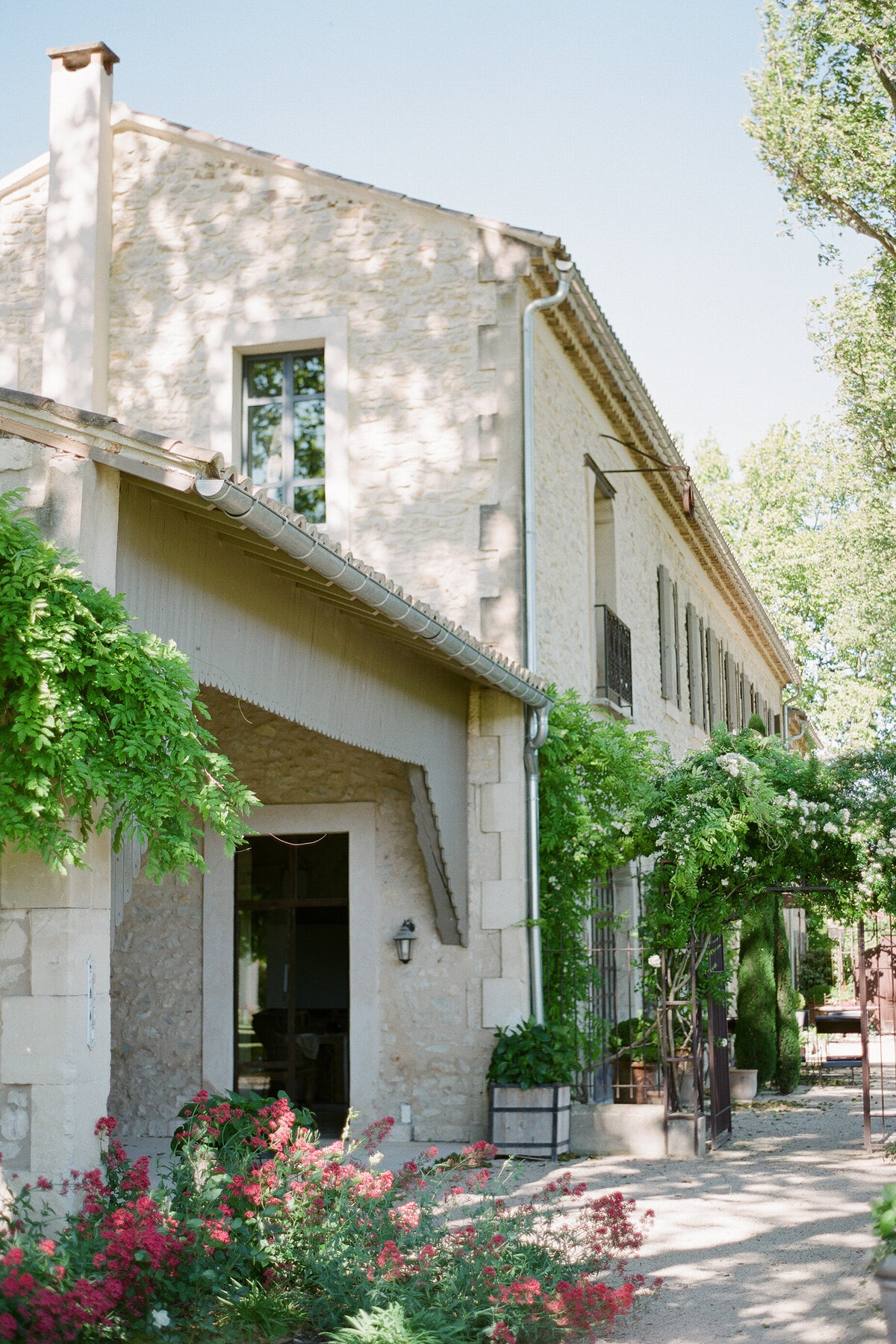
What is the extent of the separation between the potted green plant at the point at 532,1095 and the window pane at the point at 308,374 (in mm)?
5103

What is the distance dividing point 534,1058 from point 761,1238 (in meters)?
2.59

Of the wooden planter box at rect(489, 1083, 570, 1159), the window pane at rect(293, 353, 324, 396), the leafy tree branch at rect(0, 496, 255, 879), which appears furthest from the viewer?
the window pane at rect(293, 353, 324, 396)

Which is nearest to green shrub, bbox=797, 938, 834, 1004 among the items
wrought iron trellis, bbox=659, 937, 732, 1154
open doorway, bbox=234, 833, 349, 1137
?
wrought iron trellis, bbox=659, 937, 732, 1154

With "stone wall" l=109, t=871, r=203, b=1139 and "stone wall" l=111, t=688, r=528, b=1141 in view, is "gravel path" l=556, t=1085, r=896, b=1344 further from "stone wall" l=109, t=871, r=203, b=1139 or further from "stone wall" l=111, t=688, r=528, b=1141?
"stone wall" l=109, t=871, r=203, b=1139

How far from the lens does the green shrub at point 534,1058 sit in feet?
29.0

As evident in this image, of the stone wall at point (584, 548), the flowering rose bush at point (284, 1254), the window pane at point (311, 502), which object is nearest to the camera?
the flowering rose bush at point (284, 1254)

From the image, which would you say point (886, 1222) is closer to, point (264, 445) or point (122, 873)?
point (122, 873)

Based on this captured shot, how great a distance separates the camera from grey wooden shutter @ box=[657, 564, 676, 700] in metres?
15.5

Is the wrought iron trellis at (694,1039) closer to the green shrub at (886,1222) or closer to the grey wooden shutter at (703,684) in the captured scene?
the green shrub at (886,1222)

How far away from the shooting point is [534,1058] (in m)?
8.87

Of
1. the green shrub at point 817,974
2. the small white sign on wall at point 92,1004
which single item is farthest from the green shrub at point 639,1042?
the green shrub at point 817,974

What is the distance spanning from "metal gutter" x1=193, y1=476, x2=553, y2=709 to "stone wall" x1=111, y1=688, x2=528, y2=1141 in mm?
974

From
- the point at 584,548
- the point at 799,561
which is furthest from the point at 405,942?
the point at 799,561

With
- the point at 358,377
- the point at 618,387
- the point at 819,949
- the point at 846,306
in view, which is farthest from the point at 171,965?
the point at 819,949
